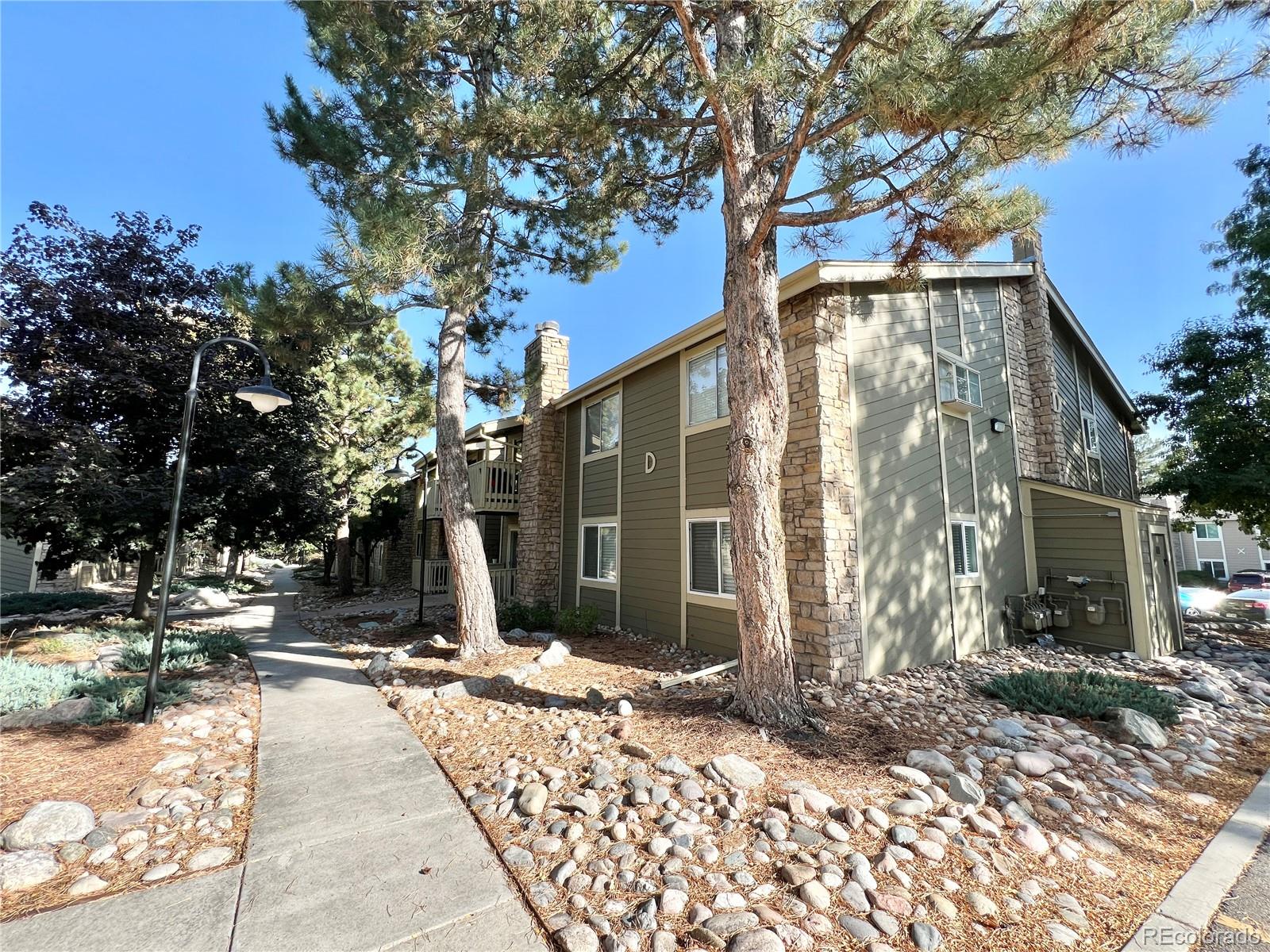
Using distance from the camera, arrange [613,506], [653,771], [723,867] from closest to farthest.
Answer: [723,867] < [653,771] < [613,506]

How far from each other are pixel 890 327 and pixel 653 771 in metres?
6.35

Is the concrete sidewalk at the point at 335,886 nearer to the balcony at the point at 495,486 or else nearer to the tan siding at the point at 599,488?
the tan siding at the point at 599,488

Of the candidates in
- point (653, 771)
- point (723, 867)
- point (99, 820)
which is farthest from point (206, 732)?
point (723, 867)

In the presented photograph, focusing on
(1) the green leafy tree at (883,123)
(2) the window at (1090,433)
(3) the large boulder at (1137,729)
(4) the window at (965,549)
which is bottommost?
(3) the large boulder at (1137,729)

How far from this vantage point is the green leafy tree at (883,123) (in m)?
3.38

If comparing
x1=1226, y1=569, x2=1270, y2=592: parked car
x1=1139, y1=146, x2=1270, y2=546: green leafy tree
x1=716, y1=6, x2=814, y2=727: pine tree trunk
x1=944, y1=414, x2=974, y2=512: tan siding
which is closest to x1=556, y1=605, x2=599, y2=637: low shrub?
x1=716, y1=6, x2=814, y2=727: pine tree trunk

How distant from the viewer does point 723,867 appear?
2609 mm

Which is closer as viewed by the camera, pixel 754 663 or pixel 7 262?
pixel 754 663

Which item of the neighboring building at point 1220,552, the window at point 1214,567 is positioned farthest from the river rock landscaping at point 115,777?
the window at point 1214,567

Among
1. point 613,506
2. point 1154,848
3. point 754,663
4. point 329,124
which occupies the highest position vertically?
point 329,124

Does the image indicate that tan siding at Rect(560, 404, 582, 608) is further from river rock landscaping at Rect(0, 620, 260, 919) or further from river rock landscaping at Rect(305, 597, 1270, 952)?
river rock landscaping at Rect(0, 620, 260, 919)

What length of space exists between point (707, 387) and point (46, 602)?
15.5 m

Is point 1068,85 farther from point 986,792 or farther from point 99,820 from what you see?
point 99,820

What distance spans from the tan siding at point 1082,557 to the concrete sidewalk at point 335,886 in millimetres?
8884
